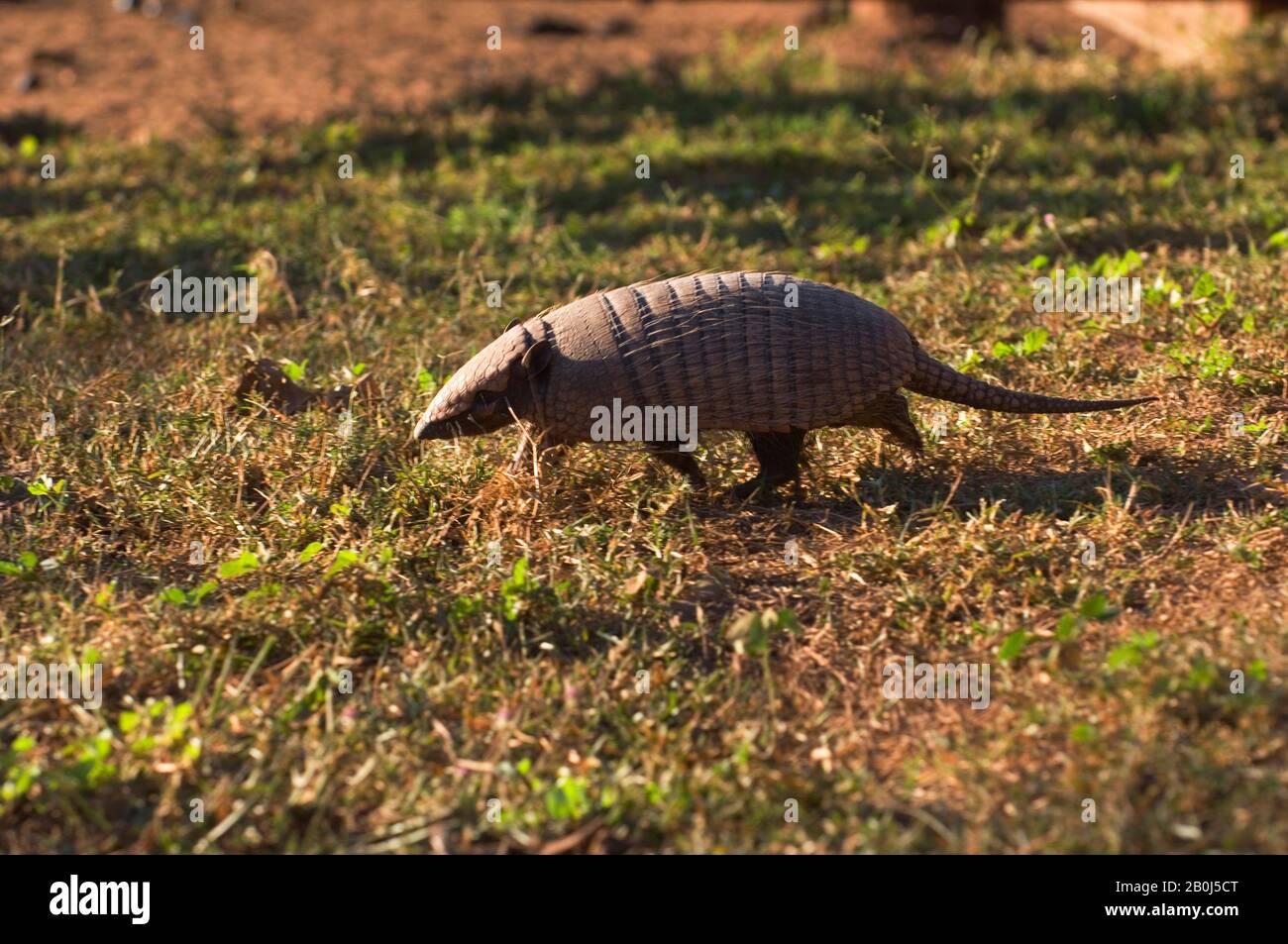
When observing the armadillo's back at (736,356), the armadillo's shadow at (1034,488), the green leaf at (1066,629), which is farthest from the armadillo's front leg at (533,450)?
the green leaf at (1066,629)

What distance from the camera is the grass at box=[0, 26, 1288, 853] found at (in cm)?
338

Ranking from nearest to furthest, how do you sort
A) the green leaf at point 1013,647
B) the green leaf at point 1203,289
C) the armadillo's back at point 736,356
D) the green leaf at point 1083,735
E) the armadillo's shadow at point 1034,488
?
the green leaf at point 1083,735
the green leaf at point 1013,647
the armadillo's back at point 736,356
the armadillo's shadow at point 1034,488
the green leaf at point 1203,289

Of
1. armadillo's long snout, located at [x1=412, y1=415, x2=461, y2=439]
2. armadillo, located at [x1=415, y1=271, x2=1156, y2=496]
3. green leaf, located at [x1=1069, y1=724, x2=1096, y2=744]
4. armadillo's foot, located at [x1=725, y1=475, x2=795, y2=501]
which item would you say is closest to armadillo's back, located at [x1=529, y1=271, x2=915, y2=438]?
armadillo, located at [x1=415, y1=271, x2=1156, y2=496]

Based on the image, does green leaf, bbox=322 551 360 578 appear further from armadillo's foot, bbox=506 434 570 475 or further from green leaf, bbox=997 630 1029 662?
green leaf, bbox=997 630 1029 662

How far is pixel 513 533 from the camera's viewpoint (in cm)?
457

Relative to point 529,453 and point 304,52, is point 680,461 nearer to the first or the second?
point 529,453

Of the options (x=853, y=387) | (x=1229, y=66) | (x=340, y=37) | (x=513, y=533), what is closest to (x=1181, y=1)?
(x=1229, y=66)

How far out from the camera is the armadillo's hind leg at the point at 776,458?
15.4ft

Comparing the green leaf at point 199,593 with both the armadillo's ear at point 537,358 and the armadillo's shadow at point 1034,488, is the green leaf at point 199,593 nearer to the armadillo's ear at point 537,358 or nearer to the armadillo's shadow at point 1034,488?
the armadillo's ear at point 537,358

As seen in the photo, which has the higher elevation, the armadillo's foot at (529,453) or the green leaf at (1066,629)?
the armadillo's foot at (529,453)

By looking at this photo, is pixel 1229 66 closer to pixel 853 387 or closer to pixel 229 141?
pixel 853 387

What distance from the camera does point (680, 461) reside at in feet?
15.6

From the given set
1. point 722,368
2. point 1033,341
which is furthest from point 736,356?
point 1033,341

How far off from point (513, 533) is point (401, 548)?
372mm
